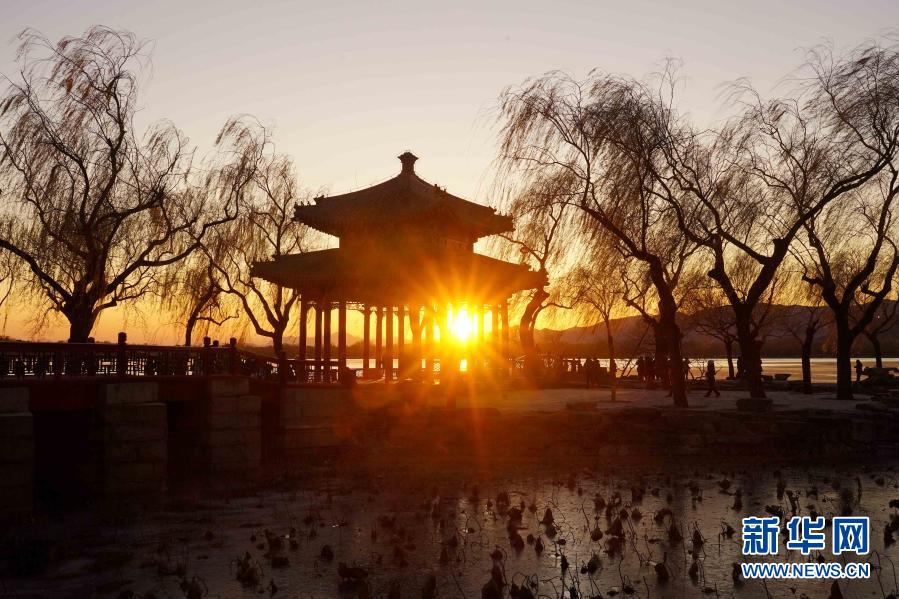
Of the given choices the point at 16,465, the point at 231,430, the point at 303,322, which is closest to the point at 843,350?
the point at 303,322

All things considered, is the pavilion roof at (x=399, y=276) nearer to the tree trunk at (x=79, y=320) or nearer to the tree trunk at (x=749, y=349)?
the tree trunk at (x=79, y=320)

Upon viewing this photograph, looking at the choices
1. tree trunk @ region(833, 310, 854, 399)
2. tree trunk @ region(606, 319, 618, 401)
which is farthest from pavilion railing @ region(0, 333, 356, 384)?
tree trunk @ region(833, 310, 854, 399)

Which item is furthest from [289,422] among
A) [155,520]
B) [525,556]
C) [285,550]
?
[525,556]

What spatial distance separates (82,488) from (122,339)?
9.14ft

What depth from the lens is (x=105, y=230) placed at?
2217cm

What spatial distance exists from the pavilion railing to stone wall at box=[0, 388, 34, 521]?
4.64 ft

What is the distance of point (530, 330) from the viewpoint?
104ft

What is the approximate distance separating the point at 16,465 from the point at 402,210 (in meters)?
16.8

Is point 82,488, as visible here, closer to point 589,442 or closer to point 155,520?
point 155,520

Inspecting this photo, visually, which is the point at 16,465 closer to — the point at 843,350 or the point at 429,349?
the point at 429,349

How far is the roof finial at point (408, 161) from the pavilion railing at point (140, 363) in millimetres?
12718

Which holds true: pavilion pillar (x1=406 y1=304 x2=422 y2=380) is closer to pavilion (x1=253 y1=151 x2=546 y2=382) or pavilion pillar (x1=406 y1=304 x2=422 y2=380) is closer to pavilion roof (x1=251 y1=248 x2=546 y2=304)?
pavilion (x1=253 y1=151 x2=546 y2=382)

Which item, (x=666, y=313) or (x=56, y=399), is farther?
(x=666, y=313)

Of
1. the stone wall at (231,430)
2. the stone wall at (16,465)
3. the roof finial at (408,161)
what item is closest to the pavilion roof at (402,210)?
the roof finial at (408,161)
